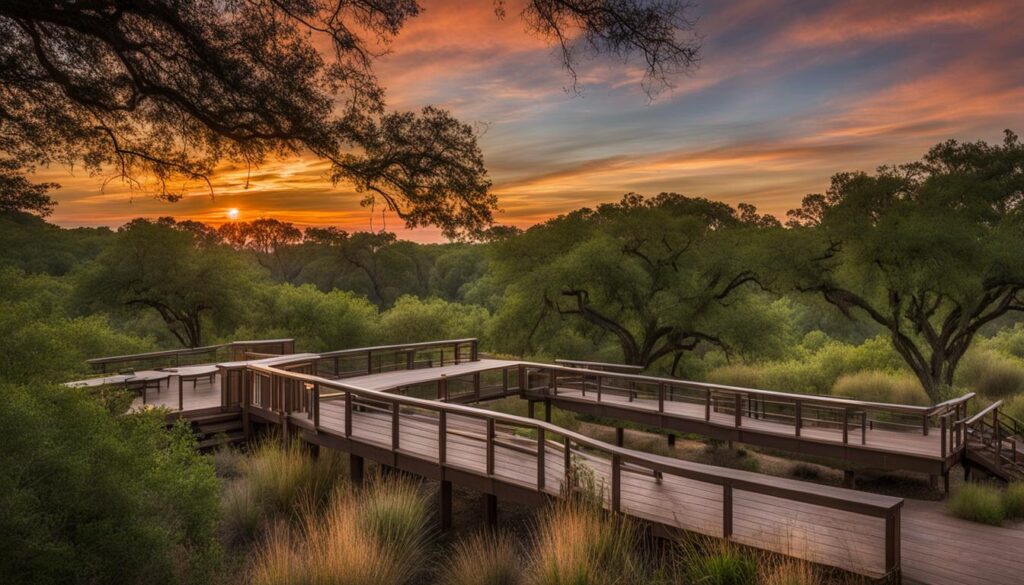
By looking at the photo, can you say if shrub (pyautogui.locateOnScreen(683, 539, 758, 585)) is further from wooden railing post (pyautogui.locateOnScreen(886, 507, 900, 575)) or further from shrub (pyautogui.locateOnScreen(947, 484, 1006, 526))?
shrub (pyautogui.locateOnScreen(947, 484, 1006, 526))

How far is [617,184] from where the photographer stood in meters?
29.6

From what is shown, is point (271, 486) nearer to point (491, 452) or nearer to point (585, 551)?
point (491, 452)

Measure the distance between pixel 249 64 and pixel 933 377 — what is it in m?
23.2

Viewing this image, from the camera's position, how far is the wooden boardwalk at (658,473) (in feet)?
20.3

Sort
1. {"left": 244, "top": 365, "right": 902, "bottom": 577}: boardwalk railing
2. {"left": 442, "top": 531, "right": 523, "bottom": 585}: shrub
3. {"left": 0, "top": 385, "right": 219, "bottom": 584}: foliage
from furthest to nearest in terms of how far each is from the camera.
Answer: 1. {"left": 442, "top": 531, "right": 523, "bottom": 585}: shrub
2. {"left": 244, "top": 365, "right": 902, "bottom": 577}: boardwalk railing
3. {"left": 0, "top": 385, "right": 219, "bottom": 584}: foliage

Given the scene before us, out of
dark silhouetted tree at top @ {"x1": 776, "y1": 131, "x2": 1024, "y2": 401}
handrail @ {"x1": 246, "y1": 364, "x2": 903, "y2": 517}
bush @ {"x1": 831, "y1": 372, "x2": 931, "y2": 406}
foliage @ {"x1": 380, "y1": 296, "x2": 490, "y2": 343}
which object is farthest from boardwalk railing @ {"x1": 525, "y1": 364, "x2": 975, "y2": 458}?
foliage @ {"x1": 380, "y1": 296, "x2": 490, "y2": 343}

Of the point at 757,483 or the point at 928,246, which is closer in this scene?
the point at 757,483

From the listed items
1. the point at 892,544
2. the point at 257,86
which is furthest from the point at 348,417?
the point at 892,544

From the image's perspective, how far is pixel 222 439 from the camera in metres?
11.9

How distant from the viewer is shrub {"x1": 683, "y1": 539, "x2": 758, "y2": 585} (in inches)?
220

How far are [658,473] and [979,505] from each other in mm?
4559

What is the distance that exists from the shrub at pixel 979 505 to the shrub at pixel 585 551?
17.9ft

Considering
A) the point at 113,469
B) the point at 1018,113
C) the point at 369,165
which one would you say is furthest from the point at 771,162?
the point at 113,469

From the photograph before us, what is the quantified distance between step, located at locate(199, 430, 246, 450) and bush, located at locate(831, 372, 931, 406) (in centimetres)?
1812
